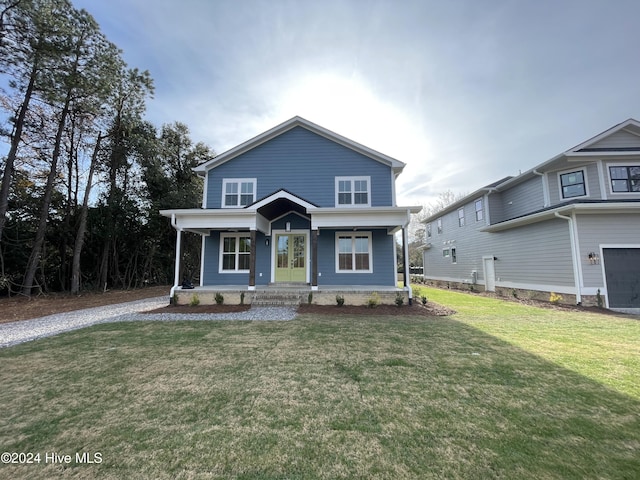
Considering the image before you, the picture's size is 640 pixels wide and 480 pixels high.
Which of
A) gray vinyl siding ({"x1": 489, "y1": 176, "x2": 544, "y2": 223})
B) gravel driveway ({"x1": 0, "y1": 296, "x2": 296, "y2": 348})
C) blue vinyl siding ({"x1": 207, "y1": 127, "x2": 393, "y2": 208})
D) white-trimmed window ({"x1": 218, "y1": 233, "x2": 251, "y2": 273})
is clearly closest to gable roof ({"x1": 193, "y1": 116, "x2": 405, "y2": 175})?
blue vinyl siding ({"x1": 207, "y1": 127, "x2": 393, "y2": 208})

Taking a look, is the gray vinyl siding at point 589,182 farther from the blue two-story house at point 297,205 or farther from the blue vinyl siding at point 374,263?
the blue vinyl siding at point 374,263

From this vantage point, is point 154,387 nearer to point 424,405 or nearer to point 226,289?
point 424,405

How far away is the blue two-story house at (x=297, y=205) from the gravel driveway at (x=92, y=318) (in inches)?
107

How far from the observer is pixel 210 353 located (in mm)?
4949

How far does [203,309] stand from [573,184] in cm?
1594

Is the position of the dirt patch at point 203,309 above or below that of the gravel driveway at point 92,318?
above

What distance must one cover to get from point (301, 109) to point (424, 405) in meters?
12.7

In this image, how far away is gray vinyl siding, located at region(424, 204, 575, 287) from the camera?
11.3m

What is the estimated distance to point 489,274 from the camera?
16062 millimetres

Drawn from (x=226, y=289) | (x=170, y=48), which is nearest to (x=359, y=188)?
(x=226, y=289)

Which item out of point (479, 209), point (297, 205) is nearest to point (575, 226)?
point (479, 209)

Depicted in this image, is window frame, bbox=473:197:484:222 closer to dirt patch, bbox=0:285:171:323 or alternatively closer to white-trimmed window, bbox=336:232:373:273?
white-trimmed window, bbox=336:232:373:273

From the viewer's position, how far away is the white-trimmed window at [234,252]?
12.1m

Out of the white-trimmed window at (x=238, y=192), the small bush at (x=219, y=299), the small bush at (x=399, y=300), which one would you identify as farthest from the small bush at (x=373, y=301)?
the white-trimmed window at (x=238, y=192)
